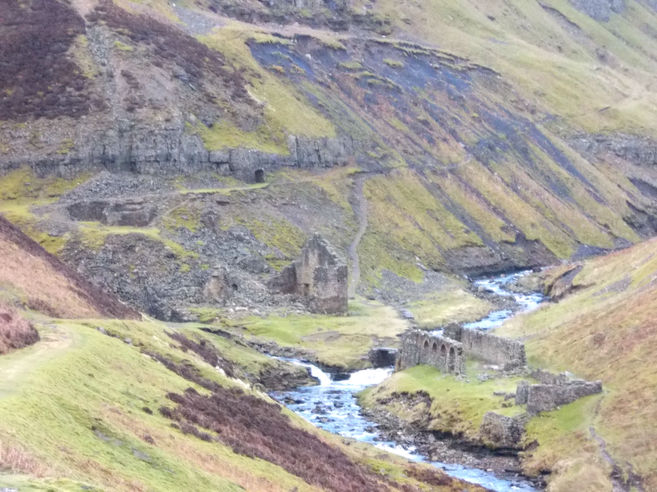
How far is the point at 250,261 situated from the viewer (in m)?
122

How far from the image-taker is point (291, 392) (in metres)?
85.8

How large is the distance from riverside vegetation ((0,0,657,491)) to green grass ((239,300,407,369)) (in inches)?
15.3

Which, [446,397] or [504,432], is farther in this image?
[446,397]

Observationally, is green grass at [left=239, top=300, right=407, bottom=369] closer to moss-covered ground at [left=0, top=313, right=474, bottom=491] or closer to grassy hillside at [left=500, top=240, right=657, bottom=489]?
grassy hillside at [left=500, top=240, right=657, bottom=489]

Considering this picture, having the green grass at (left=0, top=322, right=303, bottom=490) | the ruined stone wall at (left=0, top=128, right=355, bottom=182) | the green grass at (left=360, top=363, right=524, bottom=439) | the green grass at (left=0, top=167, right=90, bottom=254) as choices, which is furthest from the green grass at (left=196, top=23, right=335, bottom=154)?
the green grass at (left=0, top=322, right=303, bottom=490)

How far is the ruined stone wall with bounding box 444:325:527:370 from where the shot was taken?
3095 inches

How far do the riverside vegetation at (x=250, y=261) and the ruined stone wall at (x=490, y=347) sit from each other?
4.74ft

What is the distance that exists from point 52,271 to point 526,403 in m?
31.2

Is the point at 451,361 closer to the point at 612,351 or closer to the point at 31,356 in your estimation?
the point at 612,351

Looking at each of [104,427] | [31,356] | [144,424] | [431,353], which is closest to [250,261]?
[431,353]

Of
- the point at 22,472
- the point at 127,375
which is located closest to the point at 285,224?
the point at 127,375

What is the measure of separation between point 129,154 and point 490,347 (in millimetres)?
69619

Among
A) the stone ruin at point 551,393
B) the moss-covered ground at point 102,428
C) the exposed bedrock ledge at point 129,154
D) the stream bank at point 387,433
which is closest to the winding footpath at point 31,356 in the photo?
the moss-covered ground at point 102,428

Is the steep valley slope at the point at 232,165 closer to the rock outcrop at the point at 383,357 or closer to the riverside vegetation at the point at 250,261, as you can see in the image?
the riverside vegetation at the point at 250,261
